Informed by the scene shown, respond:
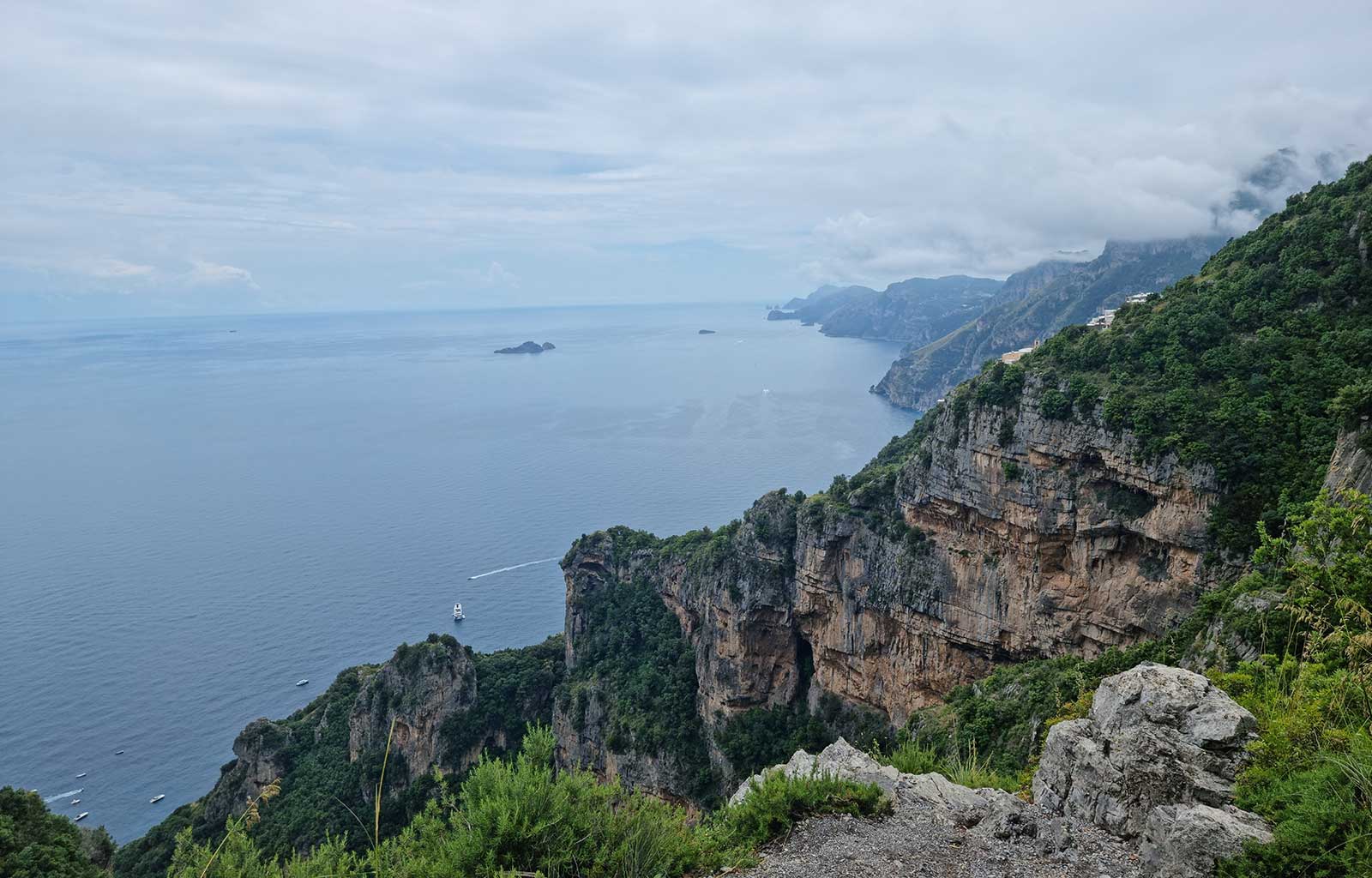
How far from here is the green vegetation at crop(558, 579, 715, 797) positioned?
1709 inches

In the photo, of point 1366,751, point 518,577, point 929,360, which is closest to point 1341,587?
point 1366,751

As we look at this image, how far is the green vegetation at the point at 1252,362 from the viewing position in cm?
2497

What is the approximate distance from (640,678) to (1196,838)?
130 ft

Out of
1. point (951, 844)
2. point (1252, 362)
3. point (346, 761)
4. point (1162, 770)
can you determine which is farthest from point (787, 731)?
point (1162, 770)

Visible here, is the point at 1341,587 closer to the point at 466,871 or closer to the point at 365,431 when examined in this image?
the point at 466,871

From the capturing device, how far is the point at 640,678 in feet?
156

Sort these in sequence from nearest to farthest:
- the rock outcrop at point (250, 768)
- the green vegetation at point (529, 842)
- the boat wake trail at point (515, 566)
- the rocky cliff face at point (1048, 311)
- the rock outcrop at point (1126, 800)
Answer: the rock outcrop at point (1126, 800), the green vegetation at point (529, 842), the rock outcrop at point (250, 768), the boat wake trail at point (515, 566), the rocky cliff face at point (1048, 311)

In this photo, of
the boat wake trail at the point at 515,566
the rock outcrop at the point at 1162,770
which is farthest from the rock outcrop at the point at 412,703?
the rock outcrop at the point at 1162,770

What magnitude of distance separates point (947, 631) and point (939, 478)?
6712mm

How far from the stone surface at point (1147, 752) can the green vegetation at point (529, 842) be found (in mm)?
5413

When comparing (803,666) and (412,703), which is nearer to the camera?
(803,666)

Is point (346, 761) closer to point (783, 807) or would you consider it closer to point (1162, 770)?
point (783, 807)

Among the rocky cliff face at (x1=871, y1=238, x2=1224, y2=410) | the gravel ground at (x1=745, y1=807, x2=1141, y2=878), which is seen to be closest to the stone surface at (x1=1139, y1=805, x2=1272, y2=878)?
the gravel ground at (x1=745, y1=807, x2=1141, y2=878)

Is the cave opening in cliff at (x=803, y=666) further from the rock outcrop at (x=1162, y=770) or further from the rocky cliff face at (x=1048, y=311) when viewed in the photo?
the rocky cliff face at (x=1048, y=311)
